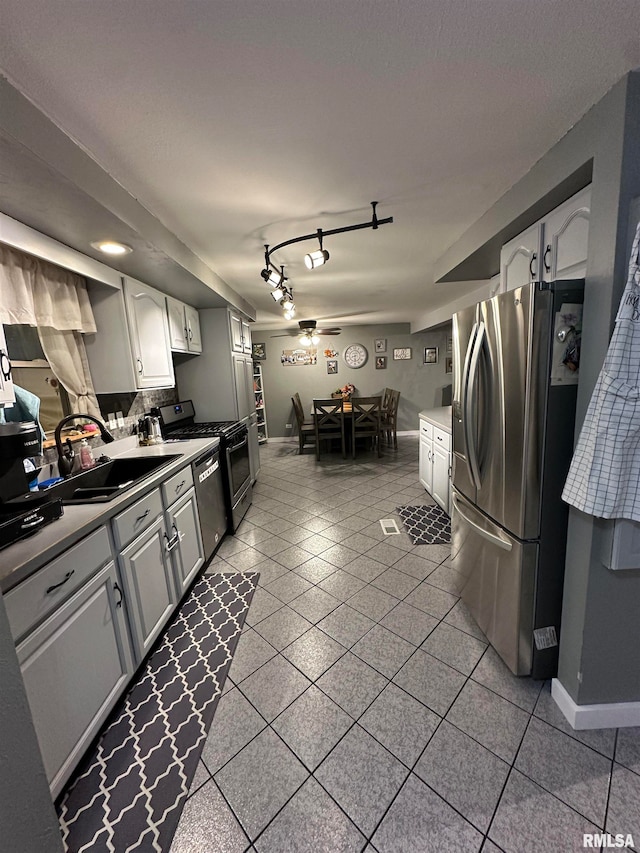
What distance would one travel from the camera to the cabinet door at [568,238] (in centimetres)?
130

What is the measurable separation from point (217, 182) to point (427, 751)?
8.15ft

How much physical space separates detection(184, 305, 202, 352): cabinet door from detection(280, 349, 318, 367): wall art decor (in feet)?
10.5

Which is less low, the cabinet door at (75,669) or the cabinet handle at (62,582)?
the cabinet handle at (62,582)

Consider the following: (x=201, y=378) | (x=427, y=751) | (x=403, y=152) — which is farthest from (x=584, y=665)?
(x=201, y=378)

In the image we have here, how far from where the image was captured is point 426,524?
2.94 m

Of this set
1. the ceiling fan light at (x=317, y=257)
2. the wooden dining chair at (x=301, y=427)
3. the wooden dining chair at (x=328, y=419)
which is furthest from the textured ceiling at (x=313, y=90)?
the wooden dining chair at (x=301, y=427)

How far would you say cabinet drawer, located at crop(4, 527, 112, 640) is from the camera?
0.94 metres

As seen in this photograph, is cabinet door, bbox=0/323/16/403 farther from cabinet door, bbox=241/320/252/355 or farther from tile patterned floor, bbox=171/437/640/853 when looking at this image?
cabinet door, bbox=241/320/252/355

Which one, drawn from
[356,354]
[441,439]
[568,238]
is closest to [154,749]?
[568,238]

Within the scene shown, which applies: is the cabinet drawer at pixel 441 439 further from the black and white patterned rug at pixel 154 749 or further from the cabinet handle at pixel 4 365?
the cabinet handle at pixel 4 365

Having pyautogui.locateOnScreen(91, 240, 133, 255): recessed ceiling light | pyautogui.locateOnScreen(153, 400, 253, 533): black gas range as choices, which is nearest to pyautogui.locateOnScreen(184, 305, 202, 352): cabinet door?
pyautogui.locateOnScreen(153, 400, 253, 533): black gas range

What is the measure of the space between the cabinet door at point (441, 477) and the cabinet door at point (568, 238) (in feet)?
5.68

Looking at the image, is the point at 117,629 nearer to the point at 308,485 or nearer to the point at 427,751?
the point at 427,751

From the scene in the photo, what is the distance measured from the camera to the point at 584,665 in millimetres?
1243
